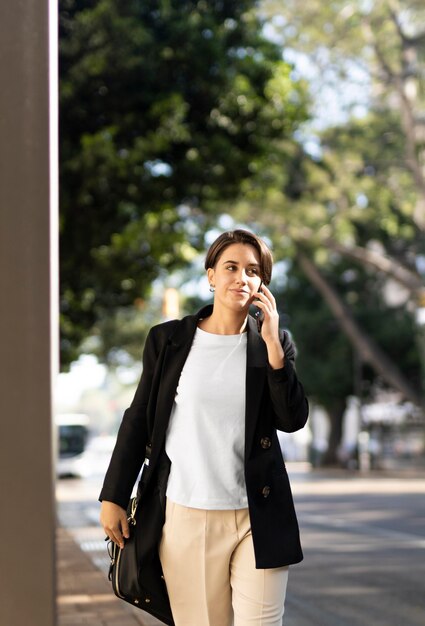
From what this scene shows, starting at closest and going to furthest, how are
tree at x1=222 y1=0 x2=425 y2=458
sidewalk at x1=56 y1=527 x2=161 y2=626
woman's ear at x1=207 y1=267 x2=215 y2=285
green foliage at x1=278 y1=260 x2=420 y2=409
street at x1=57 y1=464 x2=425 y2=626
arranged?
woman's ear at x1=207 y1=267 x2=215 y2=285 → sidewalk at x1=56 y1=527 x2=161 y2=626 → street at x1=57 y1=464 x2=425 y2=626 → tree at x1=222 y1=0 x2=425 y2=458 → green foliage at x1=278 y1=260 x2=420 y2=409

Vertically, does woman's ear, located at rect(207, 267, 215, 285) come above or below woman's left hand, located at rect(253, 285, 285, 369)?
above

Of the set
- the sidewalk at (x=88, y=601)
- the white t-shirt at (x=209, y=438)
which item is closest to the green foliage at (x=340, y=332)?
the sidewalk at (x=88, y=601)

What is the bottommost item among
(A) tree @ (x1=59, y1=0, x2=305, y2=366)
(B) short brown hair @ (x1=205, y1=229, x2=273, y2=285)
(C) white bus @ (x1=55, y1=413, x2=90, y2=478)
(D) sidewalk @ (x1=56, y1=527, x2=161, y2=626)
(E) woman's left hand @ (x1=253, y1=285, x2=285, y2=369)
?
(D) sidewalk @ (x1=56, y1=527, x2=161, y2=626)

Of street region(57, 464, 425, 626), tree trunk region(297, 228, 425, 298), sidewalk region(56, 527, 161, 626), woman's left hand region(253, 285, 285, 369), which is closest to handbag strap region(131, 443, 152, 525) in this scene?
woman's left hand region(253, 285, 285, 369)

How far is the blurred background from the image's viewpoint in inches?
582

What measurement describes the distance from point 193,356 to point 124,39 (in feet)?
36.8

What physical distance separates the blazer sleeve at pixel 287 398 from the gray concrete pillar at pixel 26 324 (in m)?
0.90

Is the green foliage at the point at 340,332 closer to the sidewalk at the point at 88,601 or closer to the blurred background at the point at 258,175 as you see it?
the blurred background at the point at 258,175

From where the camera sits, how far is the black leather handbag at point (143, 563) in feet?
11.1

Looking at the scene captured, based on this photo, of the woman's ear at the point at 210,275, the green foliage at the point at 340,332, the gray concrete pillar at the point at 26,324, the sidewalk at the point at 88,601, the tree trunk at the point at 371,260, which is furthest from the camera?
the green foliage at the point at 340,332

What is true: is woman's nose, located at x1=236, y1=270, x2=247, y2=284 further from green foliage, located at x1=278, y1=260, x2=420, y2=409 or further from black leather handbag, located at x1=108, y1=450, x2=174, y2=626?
green foliage, located at x1=278, y1=260, x2=420, y2=409

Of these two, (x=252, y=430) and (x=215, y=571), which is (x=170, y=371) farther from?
(x=215, y=571)

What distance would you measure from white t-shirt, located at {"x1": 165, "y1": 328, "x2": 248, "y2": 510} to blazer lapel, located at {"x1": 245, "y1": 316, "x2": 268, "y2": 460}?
0.11 ft

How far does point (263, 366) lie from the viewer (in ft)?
11.1
